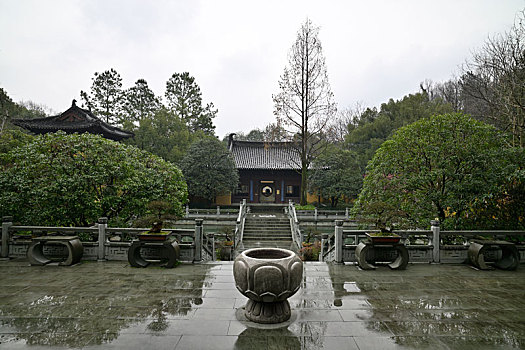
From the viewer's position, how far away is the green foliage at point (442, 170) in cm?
785

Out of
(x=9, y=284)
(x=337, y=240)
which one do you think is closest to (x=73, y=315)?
(x=9, y=284)

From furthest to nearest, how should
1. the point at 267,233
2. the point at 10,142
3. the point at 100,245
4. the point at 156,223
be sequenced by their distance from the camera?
the point at 267,233, the point at 10,142, the point at 100,245, the point at 156,223

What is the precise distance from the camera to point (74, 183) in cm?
825

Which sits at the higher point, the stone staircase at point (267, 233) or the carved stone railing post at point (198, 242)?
the carved stone railing post at point (198, 242)

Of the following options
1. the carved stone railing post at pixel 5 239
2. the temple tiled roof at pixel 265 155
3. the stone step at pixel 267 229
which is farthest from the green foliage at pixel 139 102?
the carved stone railing post at pixel 5 239

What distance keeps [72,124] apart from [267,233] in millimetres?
16596

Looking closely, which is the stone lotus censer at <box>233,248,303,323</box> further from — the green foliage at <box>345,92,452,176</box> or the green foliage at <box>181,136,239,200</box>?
the green foliage at <box>345,92,452,176</box>

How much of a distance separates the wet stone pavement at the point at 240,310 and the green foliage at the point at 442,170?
193 cm

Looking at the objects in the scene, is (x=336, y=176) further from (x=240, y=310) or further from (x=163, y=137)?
(x=240, y=310)

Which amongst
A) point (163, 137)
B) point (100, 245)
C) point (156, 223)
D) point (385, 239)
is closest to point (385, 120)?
point (163, 137)

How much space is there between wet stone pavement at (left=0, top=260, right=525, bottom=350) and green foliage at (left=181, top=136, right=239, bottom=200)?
51.7ft

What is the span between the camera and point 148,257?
24.0 ft

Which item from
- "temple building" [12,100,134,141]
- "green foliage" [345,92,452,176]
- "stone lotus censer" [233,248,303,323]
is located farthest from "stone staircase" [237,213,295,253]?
"temple building" [12,100,134,141]

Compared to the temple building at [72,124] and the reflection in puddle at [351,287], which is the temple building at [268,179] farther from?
the reflection in puddle at [351,287]
